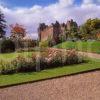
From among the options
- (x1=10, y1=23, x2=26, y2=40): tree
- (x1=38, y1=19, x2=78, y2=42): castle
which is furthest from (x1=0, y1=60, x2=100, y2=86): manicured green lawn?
(x1=10, y1=23, x2=26, y2=40): tree

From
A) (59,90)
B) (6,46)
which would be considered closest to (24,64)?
(59,90)

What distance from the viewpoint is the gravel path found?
9422 mm

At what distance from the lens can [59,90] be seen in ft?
33.5

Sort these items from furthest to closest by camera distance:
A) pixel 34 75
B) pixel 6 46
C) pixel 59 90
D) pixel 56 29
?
pixel 56 29 < pixel 6 46 < pixel 34 75 < pixel 59 90

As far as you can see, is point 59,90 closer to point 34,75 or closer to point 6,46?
point 34,75

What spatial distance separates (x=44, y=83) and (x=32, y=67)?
122 inches

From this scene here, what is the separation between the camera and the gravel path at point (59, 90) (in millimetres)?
9422

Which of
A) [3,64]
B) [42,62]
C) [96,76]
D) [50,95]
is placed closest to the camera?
[50,95]

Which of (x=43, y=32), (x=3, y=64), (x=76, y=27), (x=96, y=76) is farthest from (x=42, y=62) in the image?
(x=43, y=32)

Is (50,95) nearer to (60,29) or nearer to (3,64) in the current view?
(3,64)

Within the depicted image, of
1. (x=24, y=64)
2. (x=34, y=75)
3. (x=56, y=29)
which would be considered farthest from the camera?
(x=56, y=29)

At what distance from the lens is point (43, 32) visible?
154 feet

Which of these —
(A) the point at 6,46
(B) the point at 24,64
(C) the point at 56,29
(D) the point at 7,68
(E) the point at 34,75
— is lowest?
(E) the point at 34,75

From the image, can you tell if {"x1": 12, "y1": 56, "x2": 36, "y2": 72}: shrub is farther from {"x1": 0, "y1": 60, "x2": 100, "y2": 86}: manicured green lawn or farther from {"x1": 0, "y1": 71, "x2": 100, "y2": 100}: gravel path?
{"x1": 0, "y1": 71, "x2": 100, "y2": 100}: gravel path
